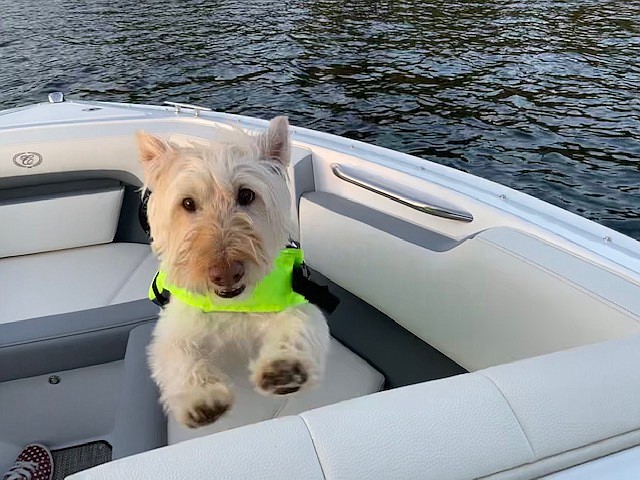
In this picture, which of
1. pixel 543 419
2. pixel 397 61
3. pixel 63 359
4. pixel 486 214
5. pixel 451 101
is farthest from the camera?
pixel 397 61

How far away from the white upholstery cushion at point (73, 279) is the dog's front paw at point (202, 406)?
Result: 1833mm

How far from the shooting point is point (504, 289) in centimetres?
240

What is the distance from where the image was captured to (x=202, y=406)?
2.06 meters

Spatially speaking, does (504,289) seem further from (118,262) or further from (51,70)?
(51,70)

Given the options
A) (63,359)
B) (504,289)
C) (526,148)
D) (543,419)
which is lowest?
(526,148)

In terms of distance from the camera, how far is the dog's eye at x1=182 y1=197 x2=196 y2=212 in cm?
224

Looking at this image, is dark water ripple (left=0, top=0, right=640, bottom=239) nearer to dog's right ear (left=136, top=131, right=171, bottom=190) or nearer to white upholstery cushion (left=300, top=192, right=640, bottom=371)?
white upholstery cushion (left=300, top=192, right=640, bottom=371)

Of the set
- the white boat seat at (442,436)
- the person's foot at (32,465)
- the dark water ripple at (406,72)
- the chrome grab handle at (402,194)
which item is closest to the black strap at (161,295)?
the person's foot at (32,465)

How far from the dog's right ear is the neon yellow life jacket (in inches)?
15.4

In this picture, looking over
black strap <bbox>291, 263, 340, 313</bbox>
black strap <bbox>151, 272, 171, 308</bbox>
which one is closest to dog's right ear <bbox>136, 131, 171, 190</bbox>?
→ black strap <bbox>151, 272, 171, 308</bbox>

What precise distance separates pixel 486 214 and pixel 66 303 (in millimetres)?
2540

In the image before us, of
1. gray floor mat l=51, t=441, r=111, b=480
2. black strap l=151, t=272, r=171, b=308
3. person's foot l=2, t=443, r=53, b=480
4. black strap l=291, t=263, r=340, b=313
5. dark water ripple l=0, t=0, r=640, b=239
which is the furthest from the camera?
dark water ripple l=0, t=0, r=640, b=239

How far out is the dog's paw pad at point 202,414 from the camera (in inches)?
81.0

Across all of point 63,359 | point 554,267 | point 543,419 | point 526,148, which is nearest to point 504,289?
point 554,267
